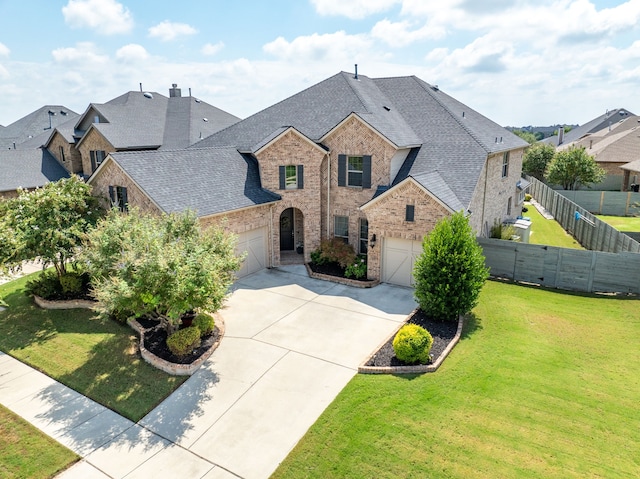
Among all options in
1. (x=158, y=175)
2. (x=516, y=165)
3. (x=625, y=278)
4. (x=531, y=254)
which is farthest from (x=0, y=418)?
(x=516, y=165)

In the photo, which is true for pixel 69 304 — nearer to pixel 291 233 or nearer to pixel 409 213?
pixel 291 233

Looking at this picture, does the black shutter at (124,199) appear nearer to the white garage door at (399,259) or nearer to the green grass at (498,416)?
the white garage door at (399,259)

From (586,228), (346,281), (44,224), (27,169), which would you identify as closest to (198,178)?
(44,224)

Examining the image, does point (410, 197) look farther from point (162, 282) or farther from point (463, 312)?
point (162, 282)

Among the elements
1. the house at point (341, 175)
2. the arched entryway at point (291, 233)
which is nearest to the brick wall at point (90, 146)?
the house at point (341, 175)

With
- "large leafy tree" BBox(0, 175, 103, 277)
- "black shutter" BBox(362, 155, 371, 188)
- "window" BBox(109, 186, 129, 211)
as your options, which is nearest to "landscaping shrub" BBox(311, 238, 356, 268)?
"black shutter" BBox(362, 155, 371, 188)

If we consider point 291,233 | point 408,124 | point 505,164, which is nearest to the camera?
point 408,124
